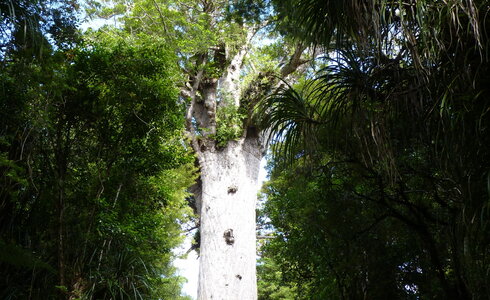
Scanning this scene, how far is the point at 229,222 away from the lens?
A: 683cm

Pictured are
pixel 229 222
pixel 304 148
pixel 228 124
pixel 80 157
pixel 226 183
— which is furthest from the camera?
pixel 228 124

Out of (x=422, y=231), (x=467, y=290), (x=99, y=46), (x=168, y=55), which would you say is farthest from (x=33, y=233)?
(x=467, y=290)

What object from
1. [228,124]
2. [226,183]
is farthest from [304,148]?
[228,124]

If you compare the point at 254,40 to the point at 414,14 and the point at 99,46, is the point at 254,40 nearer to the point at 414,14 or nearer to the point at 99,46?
the point at 99,46

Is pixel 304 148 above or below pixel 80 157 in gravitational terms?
below

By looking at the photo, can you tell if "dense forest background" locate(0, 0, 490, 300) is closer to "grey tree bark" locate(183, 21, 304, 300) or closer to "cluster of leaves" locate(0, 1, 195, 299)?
"cluster of leaves" locate(0, 1, 195, 299)

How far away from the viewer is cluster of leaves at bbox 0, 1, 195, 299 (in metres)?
3.60

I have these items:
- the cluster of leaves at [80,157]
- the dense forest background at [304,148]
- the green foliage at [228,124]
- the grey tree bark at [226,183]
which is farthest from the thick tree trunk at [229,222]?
the cluster of leaves at [80,157]

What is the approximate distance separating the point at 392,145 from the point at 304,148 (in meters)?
0.97

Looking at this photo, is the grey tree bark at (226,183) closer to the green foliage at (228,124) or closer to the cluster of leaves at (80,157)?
the green foliage at (228,124)

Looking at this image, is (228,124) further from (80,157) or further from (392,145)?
(392,145)

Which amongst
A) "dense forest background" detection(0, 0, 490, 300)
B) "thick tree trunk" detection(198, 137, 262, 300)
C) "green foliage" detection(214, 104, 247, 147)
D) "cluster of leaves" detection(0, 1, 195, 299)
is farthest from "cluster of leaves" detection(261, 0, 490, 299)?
"green foliage" detection(214, 104, 247, 147)

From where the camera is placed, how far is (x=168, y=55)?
15.2ft

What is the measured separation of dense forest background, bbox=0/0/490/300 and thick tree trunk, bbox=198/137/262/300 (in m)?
1.28
